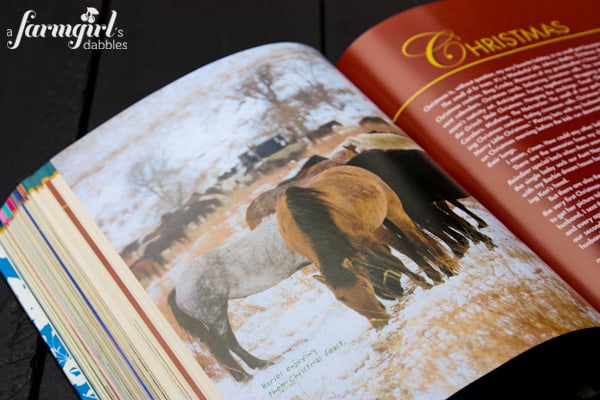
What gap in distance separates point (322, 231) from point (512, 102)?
0.16 meters

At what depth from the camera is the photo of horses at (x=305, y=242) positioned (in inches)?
12.2

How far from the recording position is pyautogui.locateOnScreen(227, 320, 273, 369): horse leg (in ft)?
1.04

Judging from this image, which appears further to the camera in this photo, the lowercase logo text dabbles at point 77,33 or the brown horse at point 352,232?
the lowercase logo text dabbles at point 77,33

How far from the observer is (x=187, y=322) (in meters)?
0.33

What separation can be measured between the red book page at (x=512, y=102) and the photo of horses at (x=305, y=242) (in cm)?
3

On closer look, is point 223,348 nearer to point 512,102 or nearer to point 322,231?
point 322,231

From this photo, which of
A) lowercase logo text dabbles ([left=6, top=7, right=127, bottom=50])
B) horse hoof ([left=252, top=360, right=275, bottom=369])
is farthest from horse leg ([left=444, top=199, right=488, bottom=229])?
lowercase logo text dabbles ([left=6, top=7, right=127, bottom=50])

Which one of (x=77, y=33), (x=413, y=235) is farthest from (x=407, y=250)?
(x=77, y=33)

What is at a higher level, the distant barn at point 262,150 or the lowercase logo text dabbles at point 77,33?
the lowercase logo text dabbles at point 77,33

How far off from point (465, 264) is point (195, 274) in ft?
0.44

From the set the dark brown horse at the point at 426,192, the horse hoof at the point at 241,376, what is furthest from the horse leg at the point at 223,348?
the dark brown horse at the point at 426,192

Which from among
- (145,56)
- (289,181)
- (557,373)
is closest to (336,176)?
(289,181)

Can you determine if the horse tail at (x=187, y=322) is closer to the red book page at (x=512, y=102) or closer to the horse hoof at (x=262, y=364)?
the horse hoof at (x=262, y=364)

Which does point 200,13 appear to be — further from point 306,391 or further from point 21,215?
point 306,391
